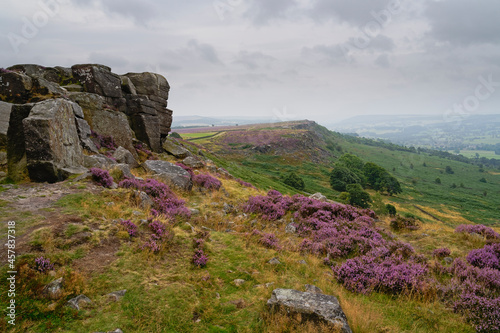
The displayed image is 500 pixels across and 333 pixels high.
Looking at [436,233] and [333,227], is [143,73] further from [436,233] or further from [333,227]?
[436,233]

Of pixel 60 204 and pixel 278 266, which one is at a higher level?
pixel 60 204

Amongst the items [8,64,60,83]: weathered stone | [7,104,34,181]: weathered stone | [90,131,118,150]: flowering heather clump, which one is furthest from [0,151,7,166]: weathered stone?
[8,64,60,83]: weathered stone

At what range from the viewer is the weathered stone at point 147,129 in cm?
2702

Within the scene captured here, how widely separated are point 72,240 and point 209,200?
10.2 metres

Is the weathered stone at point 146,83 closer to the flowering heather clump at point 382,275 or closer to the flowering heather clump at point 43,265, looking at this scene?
the flowering heather clump at point 43,265

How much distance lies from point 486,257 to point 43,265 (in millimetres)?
15737

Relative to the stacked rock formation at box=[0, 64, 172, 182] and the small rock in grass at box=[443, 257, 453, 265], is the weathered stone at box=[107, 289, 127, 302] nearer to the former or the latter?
the stacked rock formation at box=[0, 64, 172, 182]

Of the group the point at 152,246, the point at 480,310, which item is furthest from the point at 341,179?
the point at 152,246

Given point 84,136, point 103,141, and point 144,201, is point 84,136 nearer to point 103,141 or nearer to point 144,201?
point 103,141

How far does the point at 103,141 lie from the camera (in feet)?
69.3

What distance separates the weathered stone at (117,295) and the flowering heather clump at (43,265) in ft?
5.87

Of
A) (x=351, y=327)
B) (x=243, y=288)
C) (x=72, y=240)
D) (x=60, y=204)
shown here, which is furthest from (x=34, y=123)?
(x=351, y=327)

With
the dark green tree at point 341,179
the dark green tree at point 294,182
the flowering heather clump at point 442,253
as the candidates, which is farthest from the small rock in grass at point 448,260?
the dark green tree at point 341,179

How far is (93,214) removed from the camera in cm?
948
